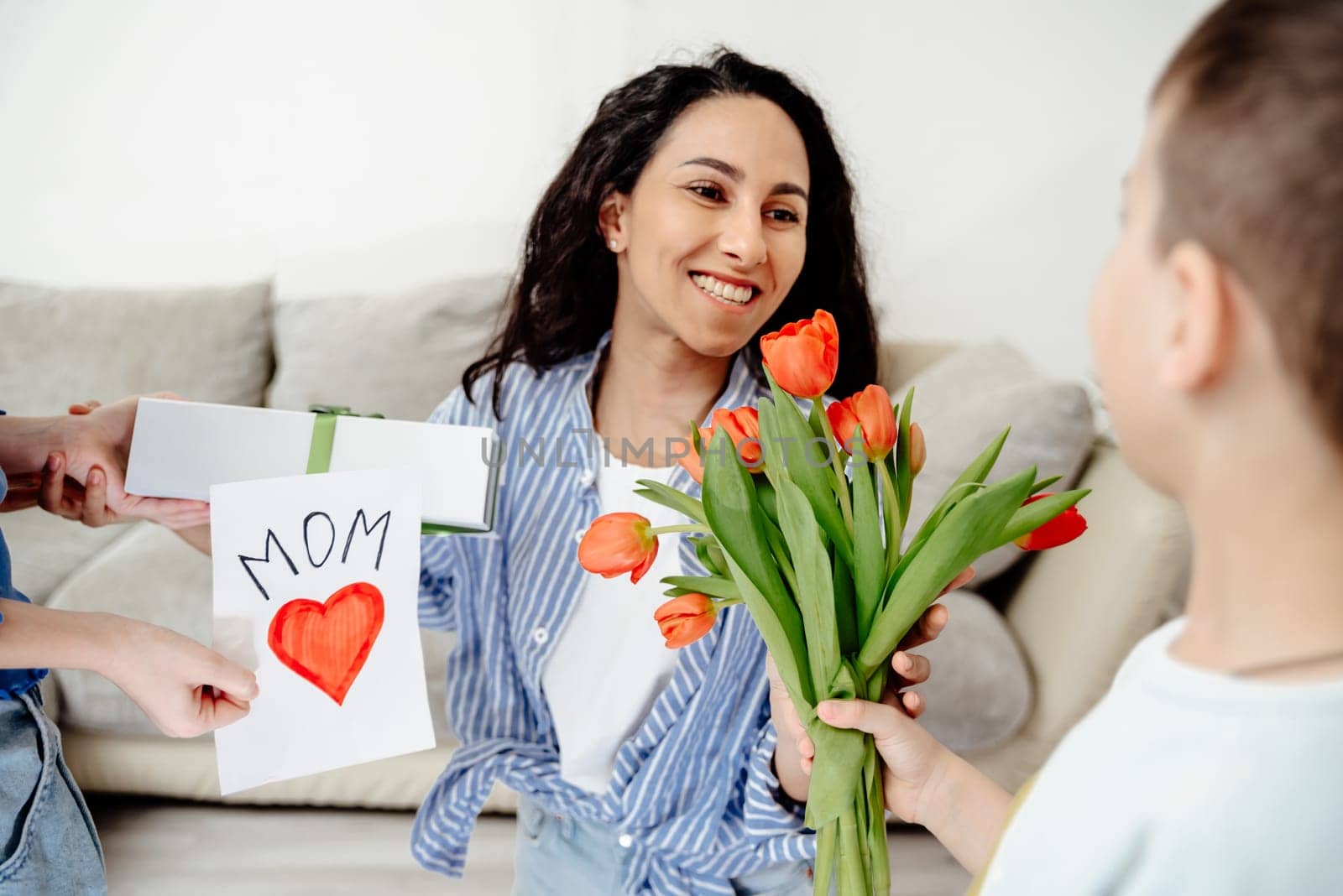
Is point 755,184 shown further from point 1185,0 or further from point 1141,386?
point 1185,0

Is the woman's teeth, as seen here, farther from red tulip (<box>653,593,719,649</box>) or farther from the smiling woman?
red tulip (<box>653,593,719,649</box>)

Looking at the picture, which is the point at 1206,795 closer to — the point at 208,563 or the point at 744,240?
the point at 744,240

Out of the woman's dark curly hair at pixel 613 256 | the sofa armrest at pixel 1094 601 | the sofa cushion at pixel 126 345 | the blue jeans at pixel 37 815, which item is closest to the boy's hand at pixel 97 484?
the blue jeans at pixel 37 815

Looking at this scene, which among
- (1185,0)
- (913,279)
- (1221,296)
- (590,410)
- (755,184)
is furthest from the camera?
(913,279)

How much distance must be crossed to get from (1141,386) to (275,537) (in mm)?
587

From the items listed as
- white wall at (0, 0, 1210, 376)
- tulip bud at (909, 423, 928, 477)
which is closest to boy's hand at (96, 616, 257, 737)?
tulip bud at (909, 423, 928, 477)

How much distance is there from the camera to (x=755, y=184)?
38.1 inches

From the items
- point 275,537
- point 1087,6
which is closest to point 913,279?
point 1087,6

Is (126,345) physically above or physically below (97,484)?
below

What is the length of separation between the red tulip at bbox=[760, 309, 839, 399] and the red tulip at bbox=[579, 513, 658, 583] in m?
0.14

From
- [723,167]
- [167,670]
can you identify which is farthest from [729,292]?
[167,670]

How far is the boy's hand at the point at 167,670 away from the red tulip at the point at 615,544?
28 centimetres

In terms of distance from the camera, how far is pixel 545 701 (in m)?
1.07

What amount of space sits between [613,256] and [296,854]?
130 centimetres
